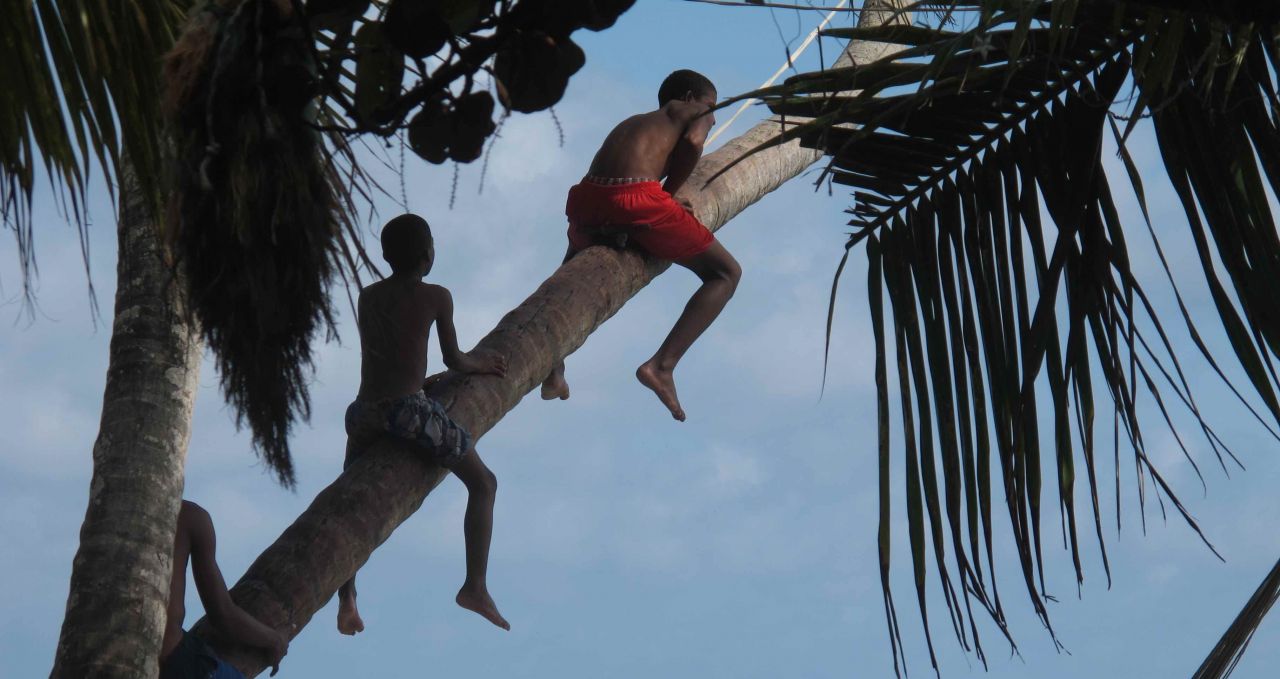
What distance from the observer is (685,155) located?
15.5 ft

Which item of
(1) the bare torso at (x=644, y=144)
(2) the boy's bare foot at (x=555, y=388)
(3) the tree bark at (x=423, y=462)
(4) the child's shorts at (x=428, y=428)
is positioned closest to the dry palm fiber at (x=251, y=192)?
(3) the tree bark at (x=423, y=462)

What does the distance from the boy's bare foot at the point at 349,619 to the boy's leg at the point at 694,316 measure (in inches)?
46.3

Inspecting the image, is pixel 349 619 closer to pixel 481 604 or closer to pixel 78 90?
pixel 481 604

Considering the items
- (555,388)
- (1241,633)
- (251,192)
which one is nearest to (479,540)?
(555,388)

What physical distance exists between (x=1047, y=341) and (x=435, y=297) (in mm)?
1717

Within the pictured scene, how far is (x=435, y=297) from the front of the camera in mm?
3996

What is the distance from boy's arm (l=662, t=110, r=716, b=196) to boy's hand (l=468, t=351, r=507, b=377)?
4.26 feet

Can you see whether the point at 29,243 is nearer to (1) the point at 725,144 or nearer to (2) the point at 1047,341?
(2) the point at 1047,341

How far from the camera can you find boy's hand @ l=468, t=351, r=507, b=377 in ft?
11.7

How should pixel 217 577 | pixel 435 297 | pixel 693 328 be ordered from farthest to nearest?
pixel 693 328 < pixel 435 297 < pixel 217 577

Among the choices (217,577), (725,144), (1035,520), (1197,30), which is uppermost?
(725,144)

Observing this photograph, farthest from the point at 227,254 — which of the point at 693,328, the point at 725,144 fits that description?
the point at 725,144

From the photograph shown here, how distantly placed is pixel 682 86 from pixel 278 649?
9.07 ft

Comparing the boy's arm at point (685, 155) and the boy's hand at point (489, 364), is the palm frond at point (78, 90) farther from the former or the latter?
the boy's arm at point (685, 155)
